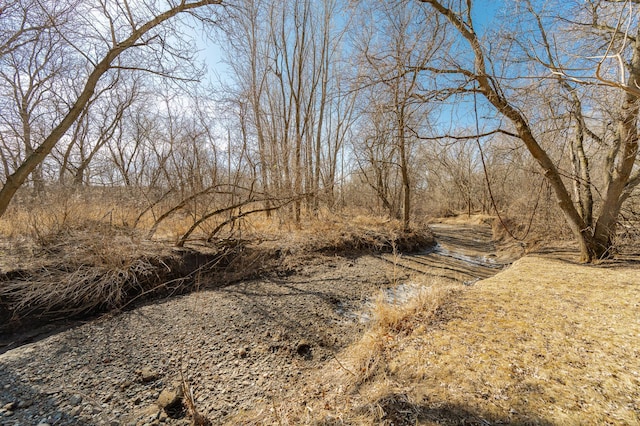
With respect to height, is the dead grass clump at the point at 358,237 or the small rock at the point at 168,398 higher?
the dead grass clump at the point at 358,237

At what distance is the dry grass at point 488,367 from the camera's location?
1.55 metres

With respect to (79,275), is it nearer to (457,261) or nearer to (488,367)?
(488,367)

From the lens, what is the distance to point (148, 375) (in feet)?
8.00

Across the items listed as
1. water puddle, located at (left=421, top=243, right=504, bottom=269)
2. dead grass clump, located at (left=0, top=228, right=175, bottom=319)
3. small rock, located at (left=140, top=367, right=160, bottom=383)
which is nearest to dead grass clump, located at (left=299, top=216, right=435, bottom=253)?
water puddle, located at (left=421, top=243, right=504, bottom=269)

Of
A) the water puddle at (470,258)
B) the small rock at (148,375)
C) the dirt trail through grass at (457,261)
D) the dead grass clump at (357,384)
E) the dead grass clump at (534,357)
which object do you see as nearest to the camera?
the dead grass clump at (534,357)

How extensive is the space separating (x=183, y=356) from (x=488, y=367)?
2984mm

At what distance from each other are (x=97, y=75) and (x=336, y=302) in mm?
5919

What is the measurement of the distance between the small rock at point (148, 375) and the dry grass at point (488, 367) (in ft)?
3.80

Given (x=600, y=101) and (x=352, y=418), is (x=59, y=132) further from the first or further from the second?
(x=600, y=101)

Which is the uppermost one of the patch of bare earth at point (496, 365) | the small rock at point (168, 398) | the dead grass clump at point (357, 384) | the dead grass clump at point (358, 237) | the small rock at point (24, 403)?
the dead grass clump at point (358, 237)

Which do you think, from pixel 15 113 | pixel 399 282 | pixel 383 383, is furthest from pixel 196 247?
pixel 15 113

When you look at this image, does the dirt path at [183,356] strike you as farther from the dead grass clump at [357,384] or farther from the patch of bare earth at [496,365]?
the patch of bare earth at [496,365]

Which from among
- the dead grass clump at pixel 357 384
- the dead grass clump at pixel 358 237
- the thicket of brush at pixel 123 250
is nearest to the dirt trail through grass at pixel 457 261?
the dead grass clump at pixel 358 237

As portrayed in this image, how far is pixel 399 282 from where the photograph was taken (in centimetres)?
525
